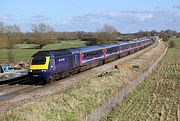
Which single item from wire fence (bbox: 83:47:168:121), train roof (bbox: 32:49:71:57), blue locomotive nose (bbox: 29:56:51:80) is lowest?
wire fence (bbox: 83:47:168:121)

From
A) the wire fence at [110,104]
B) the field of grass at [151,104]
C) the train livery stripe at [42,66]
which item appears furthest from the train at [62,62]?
the field of grass at [151,104]

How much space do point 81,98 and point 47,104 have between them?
3690mm

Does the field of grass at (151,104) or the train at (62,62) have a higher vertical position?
Answer: the train at (62,62)

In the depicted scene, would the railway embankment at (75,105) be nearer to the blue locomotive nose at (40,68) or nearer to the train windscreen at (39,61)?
the blue locomotive nose at (40,68)

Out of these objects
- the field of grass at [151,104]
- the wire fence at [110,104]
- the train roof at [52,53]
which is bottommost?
the field of grass at [151,104]

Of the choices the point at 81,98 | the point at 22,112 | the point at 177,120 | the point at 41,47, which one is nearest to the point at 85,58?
the point at 81,98

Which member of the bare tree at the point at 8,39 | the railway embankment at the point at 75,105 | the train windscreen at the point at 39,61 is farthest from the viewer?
the bare tree at the point at 8,39

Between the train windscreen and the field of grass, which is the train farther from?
the field of grass

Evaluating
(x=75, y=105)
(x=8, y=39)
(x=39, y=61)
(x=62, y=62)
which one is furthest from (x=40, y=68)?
(x=8, y=39)

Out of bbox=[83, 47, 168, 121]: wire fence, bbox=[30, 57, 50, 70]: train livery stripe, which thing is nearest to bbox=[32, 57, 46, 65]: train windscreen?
bbox=[30, 57, 50, 70]: train livery stripe

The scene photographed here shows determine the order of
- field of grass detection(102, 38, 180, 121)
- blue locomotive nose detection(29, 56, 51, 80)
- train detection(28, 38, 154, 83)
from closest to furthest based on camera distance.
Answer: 1. field of grass detection(102, 38, 180, 121)
2. blue locomotive nose detection(29, 56, 51, 80)
3. train detection(28, 38, 154, 83)

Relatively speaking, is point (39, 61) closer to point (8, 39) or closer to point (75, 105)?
point (75, 105)

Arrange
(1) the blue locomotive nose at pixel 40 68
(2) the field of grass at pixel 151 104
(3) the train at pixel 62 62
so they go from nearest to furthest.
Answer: (2) the field of grass at pixel 151 104, (1) the blue locomotive nose at pixel 40 68, (3) the train at pixel 62 62

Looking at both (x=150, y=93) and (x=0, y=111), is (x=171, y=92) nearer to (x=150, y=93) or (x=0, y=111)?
(x=150, y=93)
